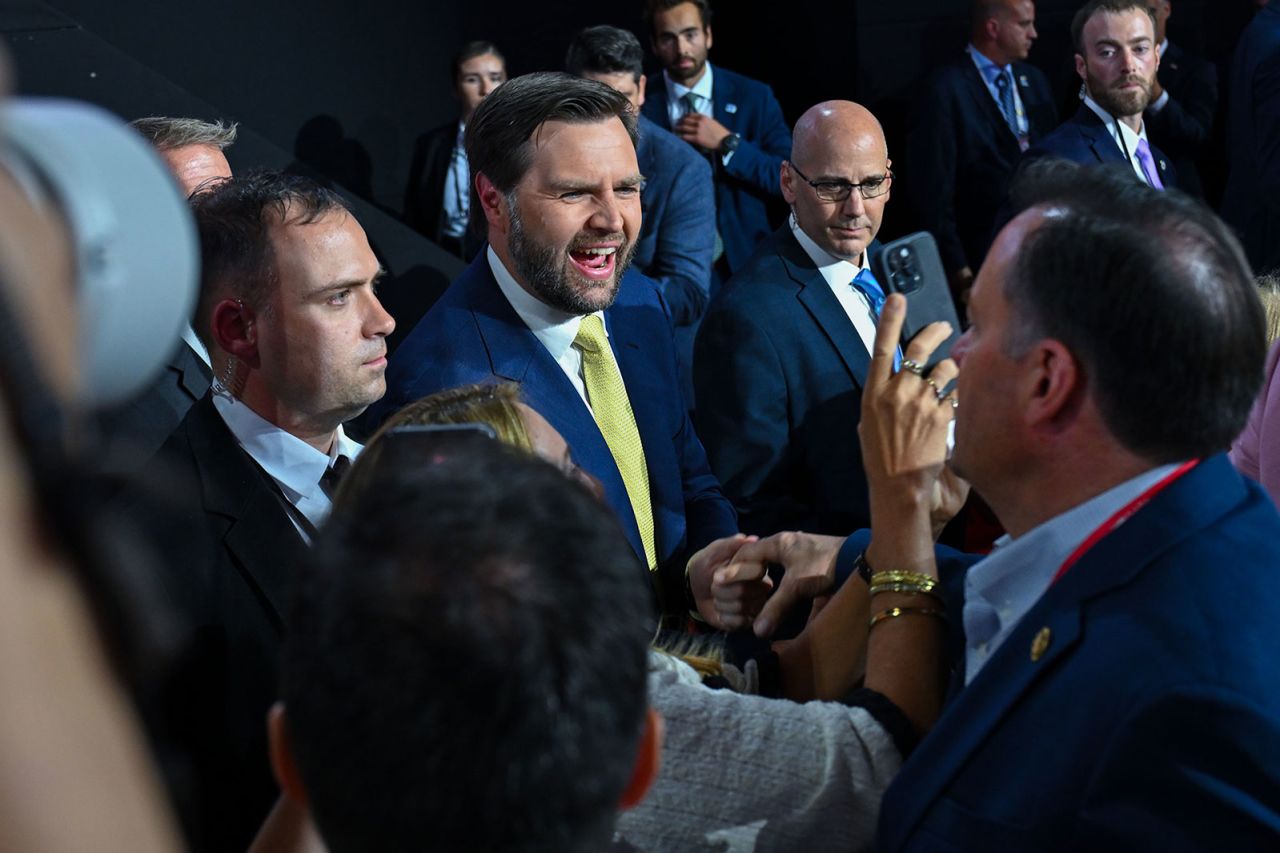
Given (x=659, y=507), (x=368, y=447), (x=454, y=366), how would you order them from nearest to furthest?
(x=368, y=447) < (x=454, y=366) < (x=659, y=507)

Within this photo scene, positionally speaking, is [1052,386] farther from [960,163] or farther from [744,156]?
[960,163]

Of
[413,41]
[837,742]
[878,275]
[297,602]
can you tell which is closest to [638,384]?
[878,275]

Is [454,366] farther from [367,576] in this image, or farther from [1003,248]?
[367,576]

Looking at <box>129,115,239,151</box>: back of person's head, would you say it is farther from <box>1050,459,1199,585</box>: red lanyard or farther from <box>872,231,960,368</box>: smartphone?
<box>1050,459,1199,585</box>: red lanyard

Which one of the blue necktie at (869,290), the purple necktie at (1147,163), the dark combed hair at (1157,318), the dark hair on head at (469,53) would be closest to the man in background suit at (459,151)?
the dark hair on head at (469,53)

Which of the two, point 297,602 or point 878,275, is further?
point 878,275

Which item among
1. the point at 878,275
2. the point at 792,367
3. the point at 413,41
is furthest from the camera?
the point at 413,41

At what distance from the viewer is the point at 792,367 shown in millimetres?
2844

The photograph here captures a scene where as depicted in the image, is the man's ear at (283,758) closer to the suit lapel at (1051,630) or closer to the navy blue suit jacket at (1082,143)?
the suit lapel at (1051,630)

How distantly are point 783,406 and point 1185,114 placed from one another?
12.0 feet

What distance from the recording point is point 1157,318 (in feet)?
3.93

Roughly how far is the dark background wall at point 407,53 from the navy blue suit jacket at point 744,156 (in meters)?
1.04

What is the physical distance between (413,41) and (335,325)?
4.43 meters

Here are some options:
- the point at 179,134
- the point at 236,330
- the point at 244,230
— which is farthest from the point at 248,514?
the point at 179,134
